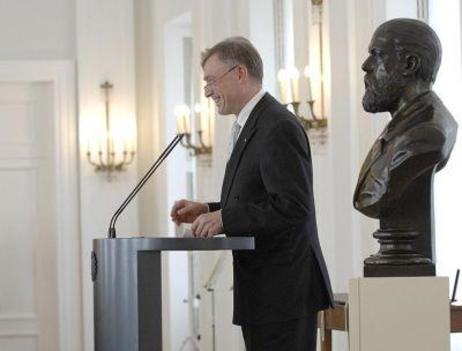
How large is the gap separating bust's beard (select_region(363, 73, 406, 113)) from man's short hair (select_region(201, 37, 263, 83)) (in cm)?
36

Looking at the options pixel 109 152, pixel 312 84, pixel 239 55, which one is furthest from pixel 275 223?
pixel 109 152

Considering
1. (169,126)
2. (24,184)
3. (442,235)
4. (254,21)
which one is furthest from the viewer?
(24,184)

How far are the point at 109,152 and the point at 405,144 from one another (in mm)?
6444

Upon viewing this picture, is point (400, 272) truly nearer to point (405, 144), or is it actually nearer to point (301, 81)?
point (405, 144)

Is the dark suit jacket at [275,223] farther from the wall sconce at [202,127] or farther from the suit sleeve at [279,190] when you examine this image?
the wall sconce at [202,127]

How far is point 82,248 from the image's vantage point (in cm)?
962

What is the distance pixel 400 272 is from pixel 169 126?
19.8 feet

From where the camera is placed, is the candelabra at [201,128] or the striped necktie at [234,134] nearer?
the striped necktie at [234,134]

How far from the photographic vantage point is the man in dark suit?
10.7 feet

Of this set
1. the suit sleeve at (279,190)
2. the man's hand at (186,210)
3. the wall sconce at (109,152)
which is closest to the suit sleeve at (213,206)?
the man's hand at (186,210)

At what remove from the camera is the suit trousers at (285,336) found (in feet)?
10.8

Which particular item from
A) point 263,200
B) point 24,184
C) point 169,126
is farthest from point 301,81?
point 24,184

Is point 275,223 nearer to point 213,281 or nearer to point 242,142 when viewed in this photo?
point 242,142

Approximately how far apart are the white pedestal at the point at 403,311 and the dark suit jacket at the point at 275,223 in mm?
117
